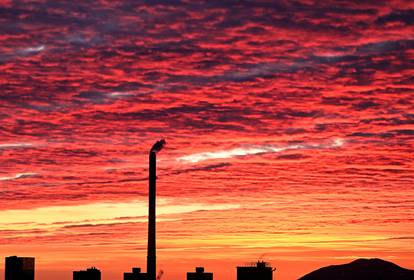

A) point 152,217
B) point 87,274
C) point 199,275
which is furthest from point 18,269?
point 199,275

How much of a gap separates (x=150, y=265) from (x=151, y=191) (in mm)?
5021

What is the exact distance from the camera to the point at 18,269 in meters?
48.1

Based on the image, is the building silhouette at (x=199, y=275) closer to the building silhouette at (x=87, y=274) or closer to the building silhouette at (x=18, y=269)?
the building silhouette at (x=87, y=274)

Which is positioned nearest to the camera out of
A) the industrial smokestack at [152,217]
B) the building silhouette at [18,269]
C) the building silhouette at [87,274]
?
the building silhouette at [18,269]

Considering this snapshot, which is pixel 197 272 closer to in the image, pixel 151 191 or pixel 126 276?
pixel 126 276

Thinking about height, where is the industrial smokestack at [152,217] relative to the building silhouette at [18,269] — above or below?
above

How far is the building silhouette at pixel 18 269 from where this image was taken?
48.0 meters

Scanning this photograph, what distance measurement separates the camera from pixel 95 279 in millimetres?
61281

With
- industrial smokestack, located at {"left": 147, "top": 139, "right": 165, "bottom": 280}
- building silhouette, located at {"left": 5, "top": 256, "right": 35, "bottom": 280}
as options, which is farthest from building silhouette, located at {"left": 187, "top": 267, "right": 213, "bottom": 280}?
building silhouette, located at {"left": 5, "top": 256, "right": 35, "bottom": 280}

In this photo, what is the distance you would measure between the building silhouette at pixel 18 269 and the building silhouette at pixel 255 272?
1285 cm

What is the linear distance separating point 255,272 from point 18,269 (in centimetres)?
1476

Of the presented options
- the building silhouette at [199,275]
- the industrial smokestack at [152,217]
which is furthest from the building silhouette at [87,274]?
the building silhouette at [199,275]

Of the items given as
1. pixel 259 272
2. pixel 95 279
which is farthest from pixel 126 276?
pixel 259 272

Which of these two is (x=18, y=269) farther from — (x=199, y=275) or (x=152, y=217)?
(x=199, y=275)
